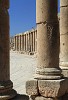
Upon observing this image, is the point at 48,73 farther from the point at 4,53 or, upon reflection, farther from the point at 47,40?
the point at 4,53

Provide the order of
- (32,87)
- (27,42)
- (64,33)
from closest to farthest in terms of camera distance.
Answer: (32,87) < (64,33) < (27,42)

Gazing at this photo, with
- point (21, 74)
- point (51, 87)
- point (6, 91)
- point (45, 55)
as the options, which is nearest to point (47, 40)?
point (45, 55)

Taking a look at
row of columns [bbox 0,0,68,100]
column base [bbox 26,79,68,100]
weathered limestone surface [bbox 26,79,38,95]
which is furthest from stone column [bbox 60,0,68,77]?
weathered limestone surface [bbox 26,79,38,95]

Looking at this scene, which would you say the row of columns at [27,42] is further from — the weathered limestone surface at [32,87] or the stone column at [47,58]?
the weathered limestone surface at [32,87]

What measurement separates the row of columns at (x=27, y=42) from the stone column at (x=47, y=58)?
3658cm

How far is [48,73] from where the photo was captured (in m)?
9.09

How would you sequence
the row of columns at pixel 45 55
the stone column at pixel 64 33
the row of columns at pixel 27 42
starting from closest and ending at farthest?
the row of columns at pixel 45 55 → the stone column at pixel 64 33 → the row of columns at pixel 27 42

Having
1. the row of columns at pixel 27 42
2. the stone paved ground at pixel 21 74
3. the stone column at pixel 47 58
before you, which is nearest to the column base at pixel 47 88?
the stone column at pixel 47 58

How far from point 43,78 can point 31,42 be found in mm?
41872

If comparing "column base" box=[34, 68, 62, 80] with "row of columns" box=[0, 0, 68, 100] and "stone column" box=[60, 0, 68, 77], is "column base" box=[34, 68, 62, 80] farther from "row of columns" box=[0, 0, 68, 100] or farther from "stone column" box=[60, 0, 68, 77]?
"stone column" box=[60, 0, 68, 77]

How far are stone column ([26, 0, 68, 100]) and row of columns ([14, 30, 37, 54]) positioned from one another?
1440 inches

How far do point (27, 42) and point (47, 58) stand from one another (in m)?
45.9

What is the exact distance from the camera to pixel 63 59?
11977 millimetres

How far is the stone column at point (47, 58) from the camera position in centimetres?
880
